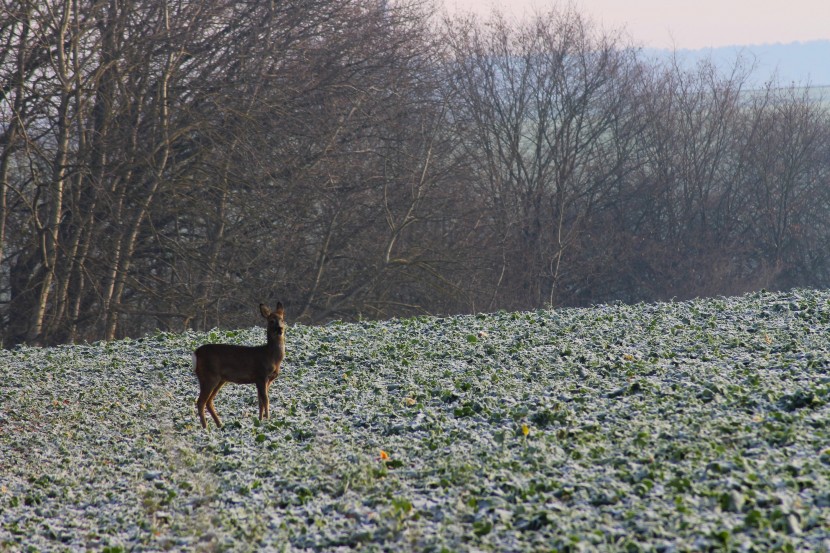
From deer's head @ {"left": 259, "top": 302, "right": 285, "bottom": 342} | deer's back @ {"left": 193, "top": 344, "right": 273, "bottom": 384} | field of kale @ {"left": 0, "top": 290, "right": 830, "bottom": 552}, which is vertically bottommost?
field of kale @ {"left": 0, "top": 290, "right": 830, "bottom": 552}

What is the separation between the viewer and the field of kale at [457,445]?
6008 mm

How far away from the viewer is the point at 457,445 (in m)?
8.26

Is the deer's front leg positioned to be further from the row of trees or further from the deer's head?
the row of trees

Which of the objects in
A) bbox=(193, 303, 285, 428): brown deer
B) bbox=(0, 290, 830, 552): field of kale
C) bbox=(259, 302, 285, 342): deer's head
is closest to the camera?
bbox=(0, 290, 830, 552): field of kale

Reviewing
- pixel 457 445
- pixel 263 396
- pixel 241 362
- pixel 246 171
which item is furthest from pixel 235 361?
pixel 246 171

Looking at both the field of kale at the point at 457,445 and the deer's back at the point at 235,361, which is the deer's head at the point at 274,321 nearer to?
the deer's back at the point at 235,361

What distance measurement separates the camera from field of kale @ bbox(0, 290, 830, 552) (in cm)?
601

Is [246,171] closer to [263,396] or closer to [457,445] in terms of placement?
[263,396]

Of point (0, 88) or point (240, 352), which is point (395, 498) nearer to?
point (240, 352)

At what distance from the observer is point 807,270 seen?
51250 millimetres

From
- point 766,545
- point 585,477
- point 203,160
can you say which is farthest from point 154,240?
point 766,545

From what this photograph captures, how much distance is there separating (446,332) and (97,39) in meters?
13.5

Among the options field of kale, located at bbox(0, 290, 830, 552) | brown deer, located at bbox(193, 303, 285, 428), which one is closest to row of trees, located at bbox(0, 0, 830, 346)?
field of kale, located at bbox(0, 290, 830, 552)

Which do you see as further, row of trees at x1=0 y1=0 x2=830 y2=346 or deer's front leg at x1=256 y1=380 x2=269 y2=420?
row of trees at x1=0 y1=0 x2=830 y2=346
